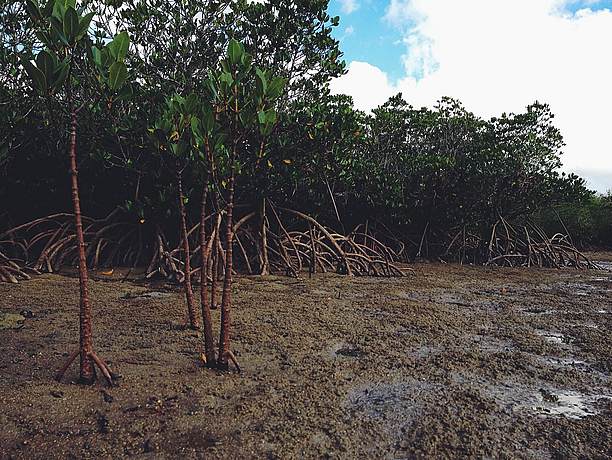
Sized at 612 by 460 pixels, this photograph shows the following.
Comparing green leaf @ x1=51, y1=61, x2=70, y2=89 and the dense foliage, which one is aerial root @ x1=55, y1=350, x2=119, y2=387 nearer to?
green leaf @ x1=51, y1=61, x2=70, y2=89

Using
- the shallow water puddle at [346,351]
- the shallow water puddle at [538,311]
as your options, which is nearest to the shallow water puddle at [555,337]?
the shallow water puddle at [538,311]

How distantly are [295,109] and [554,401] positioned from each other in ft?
18.5

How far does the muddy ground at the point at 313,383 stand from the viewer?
258 cm

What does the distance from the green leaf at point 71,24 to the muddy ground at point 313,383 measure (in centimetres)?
176

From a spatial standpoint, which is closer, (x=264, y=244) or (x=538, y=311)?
(x=538, y=311)

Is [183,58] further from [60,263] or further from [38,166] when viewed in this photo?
[60,263]

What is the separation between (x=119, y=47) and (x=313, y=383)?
2.10m

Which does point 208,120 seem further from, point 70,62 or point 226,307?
point 226,307

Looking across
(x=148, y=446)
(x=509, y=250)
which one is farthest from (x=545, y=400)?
(x=509, y=250)

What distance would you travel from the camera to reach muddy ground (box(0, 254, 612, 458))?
8.45 ft

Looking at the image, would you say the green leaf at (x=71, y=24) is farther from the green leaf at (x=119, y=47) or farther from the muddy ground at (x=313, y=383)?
the muddy ground at (x=313, y=383)

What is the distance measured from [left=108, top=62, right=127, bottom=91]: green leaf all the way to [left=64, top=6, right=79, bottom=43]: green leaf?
8.5 inches

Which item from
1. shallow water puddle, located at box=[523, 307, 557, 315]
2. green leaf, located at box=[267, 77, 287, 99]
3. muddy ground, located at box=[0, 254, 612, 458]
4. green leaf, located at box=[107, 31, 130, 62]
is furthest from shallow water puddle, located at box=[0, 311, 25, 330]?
shallow water puddle, located at box=[523, 307, 557, 315]

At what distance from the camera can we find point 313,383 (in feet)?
11.0
